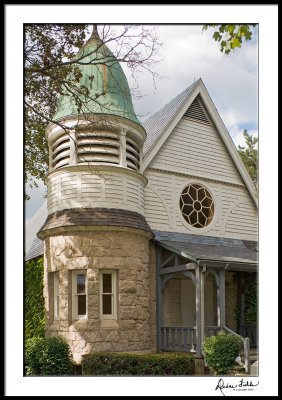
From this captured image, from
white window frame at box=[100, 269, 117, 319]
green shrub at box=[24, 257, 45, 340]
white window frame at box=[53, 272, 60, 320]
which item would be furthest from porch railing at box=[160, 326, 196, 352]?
green shrub at box=[24, 257, 45, 340]

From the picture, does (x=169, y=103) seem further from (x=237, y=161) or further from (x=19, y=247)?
(x=19, y=247)

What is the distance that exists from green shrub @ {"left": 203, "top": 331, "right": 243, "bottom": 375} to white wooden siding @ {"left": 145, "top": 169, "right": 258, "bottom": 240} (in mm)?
4584

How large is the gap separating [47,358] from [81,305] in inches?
70.0

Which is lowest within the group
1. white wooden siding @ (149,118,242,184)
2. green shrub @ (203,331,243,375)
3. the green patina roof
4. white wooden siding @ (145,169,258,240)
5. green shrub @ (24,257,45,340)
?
green shrub @ (203,331,243,375)

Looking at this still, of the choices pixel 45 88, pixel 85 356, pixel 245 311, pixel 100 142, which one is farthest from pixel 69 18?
pixel 245 311

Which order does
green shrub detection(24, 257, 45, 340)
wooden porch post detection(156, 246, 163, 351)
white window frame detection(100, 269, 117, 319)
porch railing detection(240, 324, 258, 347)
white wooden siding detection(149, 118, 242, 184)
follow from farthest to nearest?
porch railing detection(240, 324, 258, 347), white wooden siding detection(149, 118, 242, 184), green shrub detection(24, 257, 45, 340), wooden porch post detection(156, 246, 163, 351), white window frame detection(100, 269, 117, 319)

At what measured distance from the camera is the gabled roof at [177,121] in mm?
17109

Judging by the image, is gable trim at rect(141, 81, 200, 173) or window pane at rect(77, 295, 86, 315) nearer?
window pane at rect(77, 295, 86, 315)

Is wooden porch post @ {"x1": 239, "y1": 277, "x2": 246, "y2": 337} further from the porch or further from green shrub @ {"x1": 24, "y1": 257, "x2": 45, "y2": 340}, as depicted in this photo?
green shrub @ {"x1": 24, "y1": 257, "x2": 45, "y2": 340}

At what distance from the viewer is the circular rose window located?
17656 mm

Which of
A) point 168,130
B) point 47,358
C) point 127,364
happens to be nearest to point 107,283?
point 127,364

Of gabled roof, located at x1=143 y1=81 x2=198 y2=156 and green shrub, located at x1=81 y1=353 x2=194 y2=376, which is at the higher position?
gabled roof, located at x1=143 y1=81 x2=198 y2=156

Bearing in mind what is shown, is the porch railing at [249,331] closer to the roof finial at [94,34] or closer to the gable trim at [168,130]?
the gable trim at [168,130]

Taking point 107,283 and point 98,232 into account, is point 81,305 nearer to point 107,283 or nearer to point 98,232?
point 107,283
